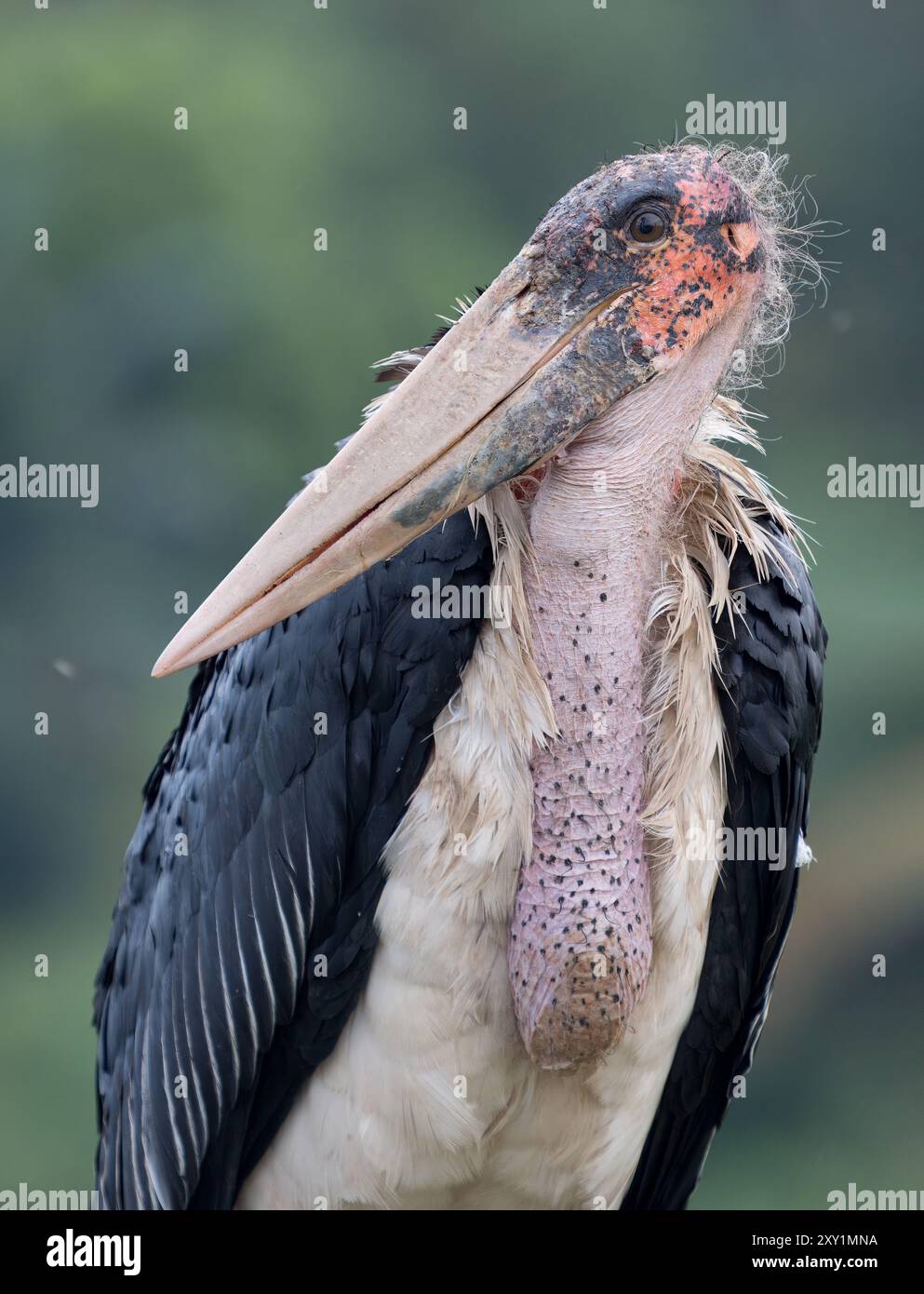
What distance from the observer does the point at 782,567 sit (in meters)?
2.43

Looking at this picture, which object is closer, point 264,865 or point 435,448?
point 435,448

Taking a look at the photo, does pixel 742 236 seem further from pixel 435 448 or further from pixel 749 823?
pixel 749 823

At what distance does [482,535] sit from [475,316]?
31 centimetres

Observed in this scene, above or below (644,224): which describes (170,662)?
below

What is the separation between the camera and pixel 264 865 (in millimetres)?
2400

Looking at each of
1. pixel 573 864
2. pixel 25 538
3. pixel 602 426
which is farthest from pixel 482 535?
pixel 25 538

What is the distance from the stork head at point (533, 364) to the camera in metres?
2.04

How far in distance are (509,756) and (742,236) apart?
78 centimetres

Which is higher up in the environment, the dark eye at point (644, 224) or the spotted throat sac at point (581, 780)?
the dark eye at point (644, 224)

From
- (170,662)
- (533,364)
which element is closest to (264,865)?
(170,662)

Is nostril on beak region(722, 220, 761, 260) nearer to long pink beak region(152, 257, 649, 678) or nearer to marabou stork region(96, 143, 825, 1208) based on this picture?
marabou stork region(96, 143, 825, 1208)

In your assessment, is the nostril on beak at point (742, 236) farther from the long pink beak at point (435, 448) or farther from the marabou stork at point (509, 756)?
the long pink beak at point (435, 448)

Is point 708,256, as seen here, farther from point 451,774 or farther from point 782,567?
point 451,774

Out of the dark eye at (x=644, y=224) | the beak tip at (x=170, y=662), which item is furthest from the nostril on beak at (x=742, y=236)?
the beak tip at (x=170, y=662)
